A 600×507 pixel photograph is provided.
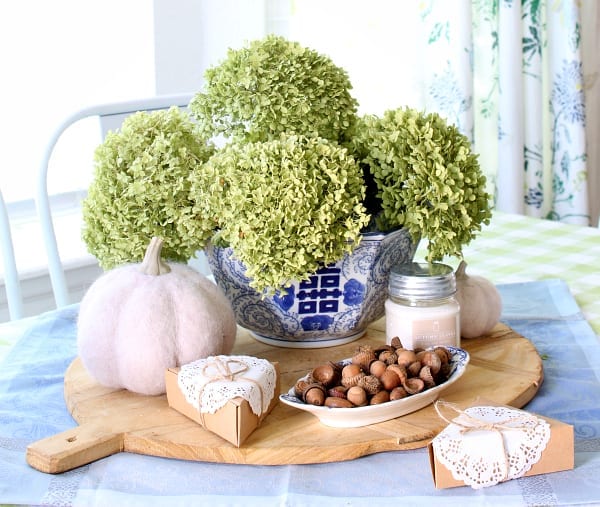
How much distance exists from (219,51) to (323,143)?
5.48ft

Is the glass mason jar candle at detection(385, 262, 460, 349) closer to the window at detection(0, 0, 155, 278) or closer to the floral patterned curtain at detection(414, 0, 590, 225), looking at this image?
the window at detection(0, 0, 155, 278)

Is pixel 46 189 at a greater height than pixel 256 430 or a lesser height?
greater

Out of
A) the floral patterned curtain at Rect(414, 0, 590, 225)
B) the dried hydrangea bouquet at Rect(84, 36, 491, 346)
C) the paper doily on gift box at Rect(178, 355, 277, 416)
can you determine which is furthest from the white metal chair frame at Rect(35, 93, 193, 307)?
the floral patterned curtain at Rect(414, 0, 590, 225)

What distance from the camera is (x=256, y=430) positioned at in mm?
863

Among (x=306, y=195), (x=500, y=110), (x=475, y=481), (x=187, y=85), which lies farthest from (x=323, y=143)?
(x=500, y=110)

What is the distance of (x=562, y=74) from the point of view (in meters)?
2.62

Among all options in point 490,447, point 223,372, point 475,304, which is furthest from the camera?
point 475,304

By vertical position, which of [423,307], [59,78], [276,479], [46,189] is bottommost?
[276,479]

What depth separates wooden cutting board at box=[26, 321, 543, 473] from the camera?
2.69ft

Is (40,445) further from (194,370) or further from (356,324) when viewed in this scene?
(356,324)

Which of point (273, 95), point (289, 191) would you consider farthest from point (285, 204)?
point (273, 95)

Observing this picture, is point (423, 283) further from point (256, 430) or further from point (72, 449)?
point (72, 449)

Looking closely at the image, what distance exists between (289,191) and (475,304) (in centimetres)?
32

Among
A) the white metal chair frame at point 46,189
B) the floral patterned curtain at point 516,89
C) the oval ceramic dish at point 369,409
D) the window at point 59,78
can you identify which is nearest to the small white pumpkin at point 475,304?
the oval ceramic dish at point 369,409
